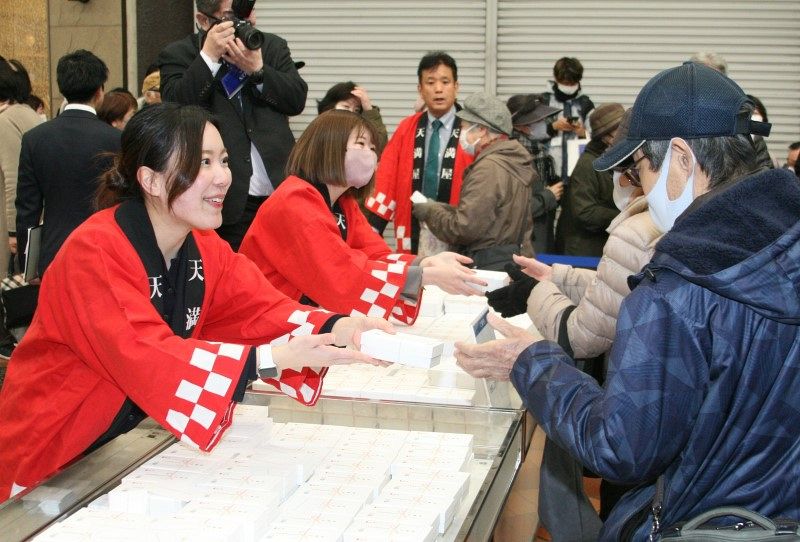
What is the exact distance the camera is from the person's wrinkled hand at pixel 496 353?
2.08 metres

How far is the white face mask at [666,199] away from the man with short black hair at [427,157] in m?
3.59

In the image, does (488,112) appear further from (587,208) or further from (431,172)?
(587,208)

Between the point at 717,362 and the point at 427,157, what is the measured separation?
4.11 meters

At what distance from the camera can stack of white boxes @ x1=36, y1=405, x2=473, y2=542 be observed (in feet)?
5.48

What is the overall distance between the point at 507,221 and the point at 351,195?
1443 millimetres

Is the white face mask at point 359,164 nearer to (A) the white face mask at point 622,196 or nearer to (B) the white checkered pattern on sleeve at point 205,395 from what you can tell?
(A) the white face mask at point 622,196

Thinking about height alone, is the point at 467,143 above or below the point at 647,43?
below

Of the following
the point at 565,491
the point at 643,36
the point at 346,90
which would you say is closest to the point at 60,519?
the point at 565,491

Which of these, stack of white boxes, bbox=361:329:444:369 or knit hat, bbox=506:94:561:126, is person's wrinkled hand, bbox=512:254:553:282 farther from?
knit hat, bbox=506:94:561:126

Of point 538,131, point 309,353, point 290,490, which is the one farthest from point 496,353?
point 538,131

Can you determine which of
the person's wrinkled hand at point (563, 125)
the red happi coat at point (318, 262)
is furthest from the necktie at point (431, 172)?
the red happi coat at point (318, 262)

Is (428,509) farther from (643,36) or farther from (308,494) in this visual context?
(643,36)

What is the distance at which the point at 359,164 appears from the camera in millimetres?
3473

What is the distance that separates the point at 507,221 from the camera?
490cm
